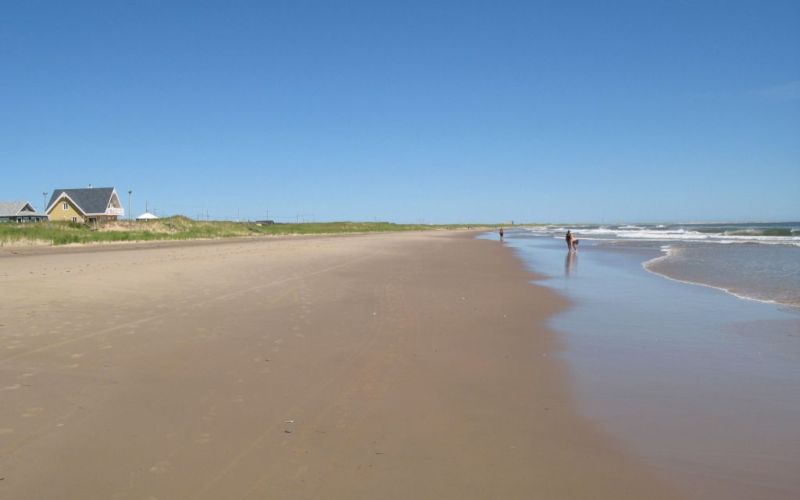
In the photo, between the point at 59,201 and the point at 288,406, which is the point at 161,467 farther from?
the point at 59,201

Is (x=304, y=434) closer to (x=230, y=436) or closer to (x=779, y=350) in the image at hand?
(x=230, y=436)

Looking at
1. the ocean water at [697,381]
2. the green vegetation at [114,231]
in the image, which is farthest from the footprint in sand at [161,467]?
the green vegetation at [114,231]

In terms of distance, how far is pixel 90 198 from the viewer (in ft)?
204

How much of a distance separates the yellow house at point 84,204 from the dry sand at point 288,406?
58.4m

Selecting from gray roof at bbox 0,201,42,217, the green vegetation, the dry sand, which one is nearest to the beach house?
gray roof at bbox 0,201,42,217

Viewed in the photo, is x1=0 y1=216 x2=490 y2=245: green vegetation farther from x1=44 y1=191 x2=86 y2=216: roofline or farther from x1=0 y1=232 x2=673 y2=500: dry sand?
x1=0 y1=232 x2=673 y2=500: dry sand

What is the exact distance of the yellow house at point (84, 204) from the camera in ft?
197

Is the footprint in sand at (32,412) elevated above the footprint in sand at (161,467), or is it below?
above

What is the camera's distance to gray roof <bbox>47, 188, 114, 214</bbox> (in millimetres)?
61594

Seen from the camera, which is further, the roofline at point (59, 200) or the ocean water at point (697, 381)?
the roofline at point (59, 200)

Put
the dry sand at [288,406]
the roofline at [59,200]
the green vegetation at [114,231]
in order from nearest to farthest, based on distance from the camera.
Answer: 1. the dry sand at [288,406]
2. the green vegetation at [114,231]
3. the roofline at [59,200]

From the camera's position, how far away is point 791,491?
3.38 m

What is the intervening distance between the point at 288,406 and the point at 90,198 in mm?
67867

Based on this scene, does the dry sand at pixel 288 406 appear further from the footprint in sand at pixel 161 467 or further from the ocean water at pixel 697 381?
the ocean water at pixel 697 381
